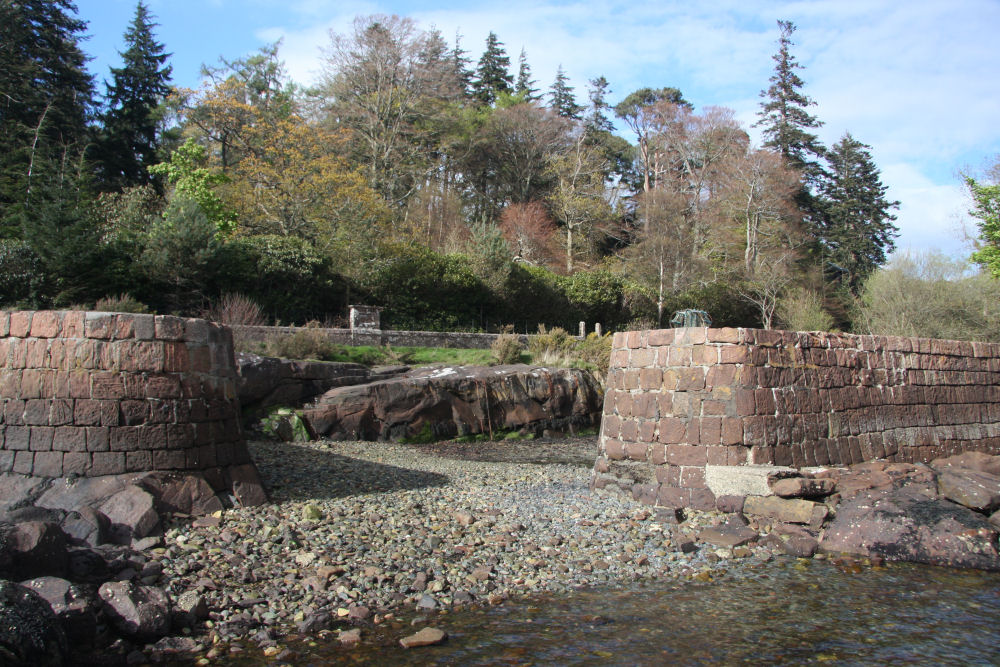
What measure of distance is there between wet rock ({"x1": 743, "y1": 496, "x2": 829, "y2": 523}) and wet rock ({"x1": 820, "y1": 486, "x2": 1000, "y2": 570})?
207mm

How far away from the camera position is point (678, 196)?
3741 cm

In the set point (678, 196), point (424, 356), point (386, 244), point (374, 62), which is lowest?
point (424, 356)

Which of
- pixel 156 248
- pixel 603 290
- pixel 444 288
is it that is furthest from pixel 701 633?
pixel 603 290

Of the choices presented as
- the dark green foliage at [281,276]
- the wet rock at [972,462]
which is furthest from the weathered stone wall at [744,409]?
the dark green foliage at [281,276]

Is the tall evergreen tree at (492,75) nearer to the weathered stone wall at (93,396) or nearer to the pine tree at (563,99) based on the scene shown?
the pine tree at (563,99)

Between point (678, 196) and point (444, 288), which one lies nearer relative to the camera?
point (444, 288)

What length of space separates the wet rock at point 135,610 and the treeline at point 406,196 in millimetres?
14851

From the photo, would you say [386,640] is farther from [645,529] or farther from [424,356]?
[424,356]

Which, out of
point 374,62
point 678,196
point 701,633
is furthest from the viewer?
point 678,196

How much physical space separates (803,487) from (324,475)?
6.33m

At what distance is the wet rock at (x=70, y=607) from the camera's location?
4.58 meters

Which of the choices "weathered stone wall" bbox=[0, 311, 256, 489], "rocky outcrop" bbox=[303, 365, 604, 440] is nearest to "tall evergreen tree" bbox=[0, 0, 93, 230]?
"rocky outcrop" bbox=[303, 365, 604, 440]

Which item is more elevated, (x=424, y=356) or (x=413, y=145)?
(x=413, y=145)

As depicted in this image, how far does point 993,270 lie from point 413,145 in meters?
26.3
